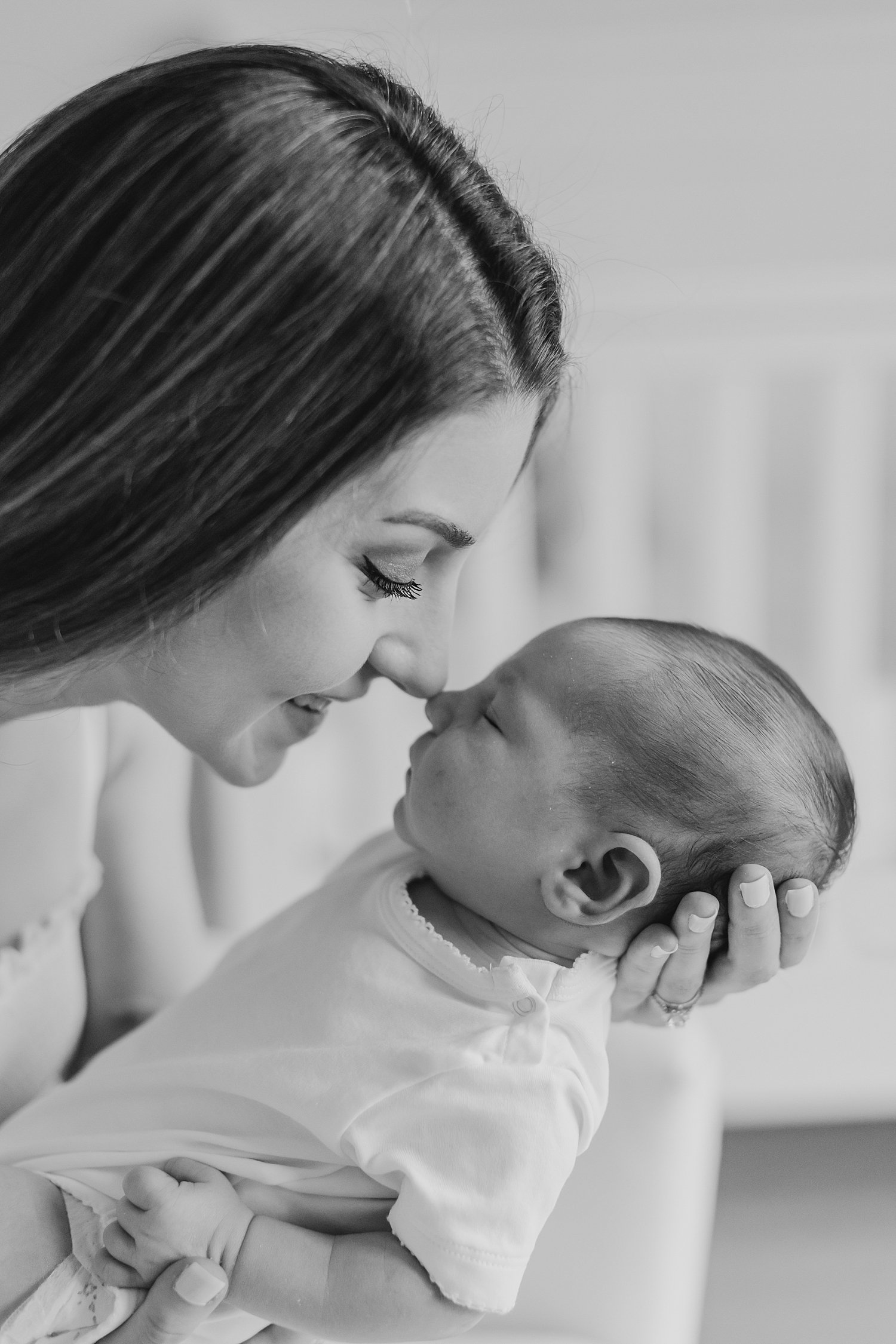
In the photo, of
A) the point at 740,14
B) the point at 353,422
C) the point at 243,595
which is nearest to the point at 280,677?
the point at 243,595

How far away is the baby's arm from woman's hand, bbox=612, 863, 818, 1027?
255 mm

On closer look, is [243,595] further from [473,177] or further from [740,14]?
[740,14]

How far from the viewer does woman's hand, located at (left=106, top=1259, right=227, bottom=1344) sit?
803 millimetres

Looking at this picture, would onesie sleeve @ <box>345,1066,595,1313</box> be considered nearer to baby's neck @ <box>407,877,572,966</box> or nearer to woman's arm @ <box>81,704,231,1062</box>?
baby's neck @ <box>407,877,572,966</box>

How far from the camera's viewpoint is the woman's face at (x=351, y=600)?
87cm

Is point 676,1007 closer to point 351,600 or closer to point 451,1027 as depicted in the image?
point 451,1027

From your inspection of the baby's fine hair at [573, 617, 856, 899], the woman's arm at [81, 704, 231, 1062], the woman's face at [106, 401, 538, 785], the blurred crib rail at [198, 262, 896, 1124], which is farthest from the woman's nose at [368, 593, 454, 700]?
the blurred crib rail at [198, 262, 896, 1124]

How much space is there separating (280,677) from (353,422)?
0.21 meters

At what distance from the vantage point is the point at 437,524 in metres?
0.89

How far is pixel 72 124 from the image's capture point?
835 millimetres

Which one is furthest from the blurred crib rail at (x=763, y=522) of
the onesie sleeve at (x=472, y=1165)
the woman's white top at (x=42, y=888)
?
the onesie sleeve at (x=472, y=1165)

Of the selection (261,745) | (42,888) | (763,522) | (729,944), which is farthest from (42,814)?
(763,522)

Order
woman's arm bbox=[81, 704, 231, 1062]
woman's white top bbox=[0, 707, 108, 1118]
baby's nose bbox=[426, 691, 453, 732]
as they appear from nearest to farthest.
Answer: baby's nose bbox=[426, 691, 453, 732]
woman's white top bbox=[0, 707, 108, 1118]
woman's arm bbox=[81, 704, 231, 1062]

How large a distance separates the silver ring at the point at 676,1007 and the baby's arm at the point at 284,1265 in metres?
0.27
